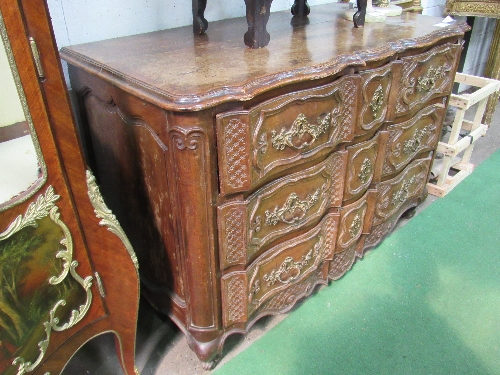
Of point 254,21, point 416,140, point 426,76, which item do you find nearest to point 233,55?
point 254,21

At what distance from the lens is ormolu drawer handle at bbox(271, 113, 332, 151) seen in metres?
1.04

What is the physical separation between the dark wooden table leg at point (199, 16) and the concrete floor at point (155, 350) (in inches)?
39.6

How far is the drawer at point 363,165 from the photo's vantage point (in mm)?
1348

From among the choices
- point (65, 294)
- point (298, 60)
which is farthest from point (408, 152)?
point (65, 294)

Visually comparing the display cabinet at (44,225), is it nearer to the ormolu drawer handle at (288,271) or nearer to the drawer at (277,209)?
the drawer at (277,209)

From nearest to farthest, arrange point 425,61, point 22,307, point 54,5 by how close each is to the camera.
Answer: point 22,307, point 54,5, point 425,61

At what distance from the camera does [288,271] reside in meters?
1.32

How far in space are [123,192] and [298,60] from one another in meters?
0.65

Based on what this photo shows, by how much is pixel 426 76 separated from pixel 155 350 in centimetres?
134

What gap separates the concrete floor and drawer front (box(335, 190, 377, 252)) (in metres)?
0.36

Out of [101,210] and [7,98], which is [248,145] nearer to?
[101,210]

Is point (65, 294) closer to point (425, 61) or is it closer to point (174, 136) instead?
point (174, 136)

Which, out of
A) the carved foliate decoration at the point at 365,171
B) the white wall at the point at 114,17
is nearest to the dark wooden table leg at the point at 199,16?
the white wall at the point at 114,17

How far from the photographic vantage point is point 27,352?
0.87 metres
